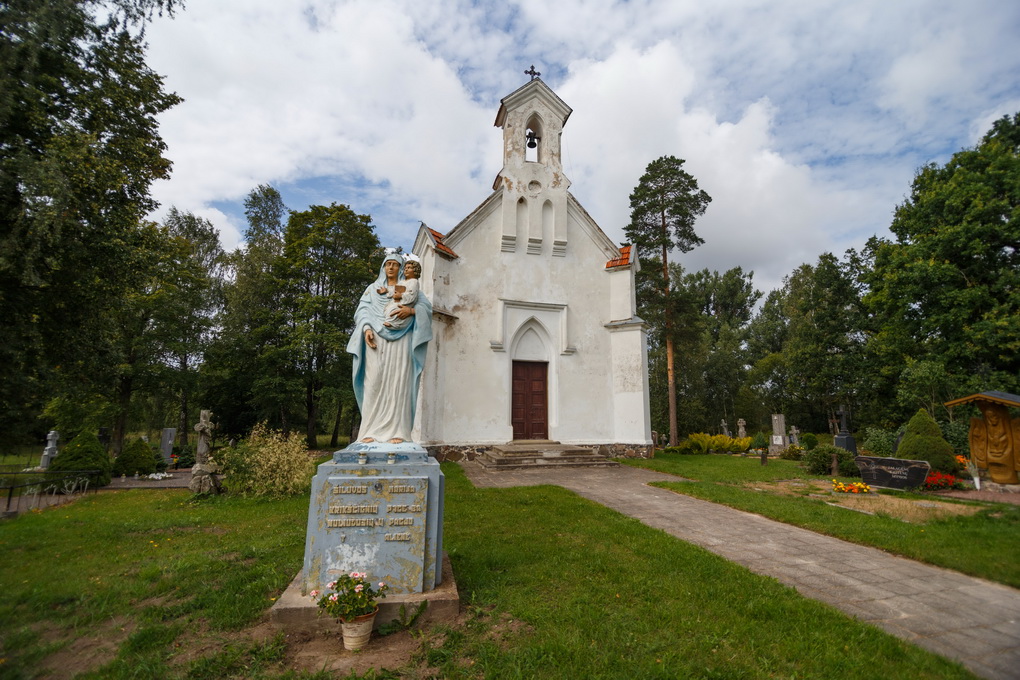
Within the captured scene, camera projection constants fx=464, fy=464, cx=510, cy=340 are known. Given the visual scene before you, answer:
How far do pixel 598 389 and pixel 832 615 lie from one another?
12.7 metres

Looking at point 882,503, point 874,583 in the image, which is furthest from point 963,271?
point 874,583

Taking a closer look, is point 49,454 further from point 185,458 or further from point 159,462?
point 185,458

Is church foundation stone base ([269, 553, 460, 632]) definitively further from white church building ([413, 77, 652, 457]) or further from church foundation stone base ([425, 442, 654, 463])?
white church building ([413, 77, 652, 457])

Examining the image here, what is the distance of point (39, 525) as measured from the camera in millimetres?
7586

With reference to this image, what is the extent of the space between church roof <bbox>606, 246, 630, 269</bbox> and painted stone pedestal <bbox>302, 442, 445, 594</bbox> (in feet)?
46.6

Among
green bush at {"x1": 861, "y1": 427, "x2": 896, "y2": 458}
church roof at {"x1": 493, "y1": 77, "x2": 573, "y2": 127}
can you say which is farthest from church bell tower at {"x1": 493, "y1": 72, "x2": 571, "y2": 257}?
green bush at {"x1": 861, "y1": 427, "x2": 896, "y2": 458}

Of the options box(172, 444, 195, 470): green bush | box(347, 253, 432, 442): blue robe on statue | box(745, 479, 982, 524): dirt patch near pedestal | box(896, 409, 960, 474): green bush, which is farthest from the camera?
box(172, 444, 195, 470): green bush

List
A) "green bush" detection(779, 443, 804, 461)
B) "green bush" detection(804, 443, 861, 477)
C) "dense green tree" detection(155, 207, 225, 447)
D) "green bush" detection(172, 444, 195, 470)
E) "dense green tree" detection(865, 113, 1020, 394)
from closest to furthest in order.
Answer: "green bush" detection(804, 443, 861, 477) < "dense green tree" detection(865, 113, 1020, 394) < "green bush" detection(172, 444, 195, 470) < "green bush" detection(779, 443, 804, 461) < "dense green tree" detection(155, 207, 225, 447)

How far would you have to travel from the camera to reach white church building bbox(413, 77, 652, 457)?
1538 centimetres

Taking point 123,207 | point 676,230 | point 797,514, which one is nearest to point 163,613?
point 797,514

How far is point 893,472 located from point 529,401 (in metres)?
9.94

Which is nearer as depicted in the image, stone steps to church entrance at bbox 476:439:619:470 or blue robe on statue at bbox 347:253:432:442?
blue robe on statue at bbox 347:253:432:442

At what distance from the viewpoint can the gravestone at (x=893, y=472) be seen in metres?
10.4

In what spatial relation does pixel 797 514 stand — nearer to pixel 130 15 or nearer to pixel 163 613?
pixel 163 613
